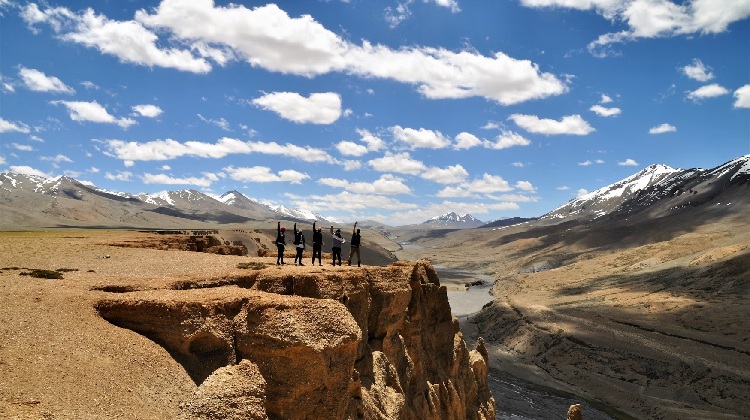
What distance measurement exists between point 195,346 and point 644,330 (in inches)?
3128

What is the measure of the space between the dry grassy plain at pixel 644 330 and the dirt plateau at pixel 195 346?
5189 cm

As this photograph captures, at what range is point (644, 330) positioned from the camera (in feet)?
248

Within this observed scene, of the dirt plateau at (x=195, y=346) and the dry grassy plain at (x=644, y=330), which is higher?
the dirt plateau at (x=195, y=346)

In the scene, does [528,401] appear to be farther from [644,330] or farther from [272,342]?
[272,342]

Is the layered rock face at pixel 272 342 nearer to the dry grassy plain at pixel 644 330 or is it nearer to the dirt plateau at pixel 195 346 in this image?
the dirt plateau at pixel 195 346

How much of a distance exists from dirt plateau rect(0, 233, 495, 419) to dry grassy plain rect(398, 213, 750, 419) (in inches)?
2043

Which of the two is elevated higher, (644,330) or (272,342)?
(272,342)

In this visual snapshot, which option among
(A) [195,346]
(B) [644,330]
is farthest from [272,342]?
(B) [644,330]

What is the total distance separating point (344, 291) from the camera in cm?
1820

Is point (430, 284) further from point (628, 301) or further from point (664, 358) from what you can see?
point (628, 301)

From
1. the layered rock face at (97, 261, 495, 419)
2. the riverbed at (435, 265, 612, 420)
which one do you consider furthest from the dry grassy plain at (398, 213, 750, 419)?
the layered rock face at (97, 261, 495, 419)

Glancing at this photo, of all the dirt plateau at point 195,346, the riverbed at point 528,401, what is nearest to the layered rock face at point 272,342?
the dirt plateau at point 195,346

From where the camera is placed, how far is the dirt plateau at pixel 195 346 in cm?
1040

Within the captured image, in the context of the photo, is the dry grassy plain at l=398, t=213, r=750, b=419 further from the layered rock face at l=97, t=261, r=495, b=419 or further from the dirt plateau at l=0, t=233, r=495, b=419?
the dirt plateau at l=0, t=233, r=495, b=419
